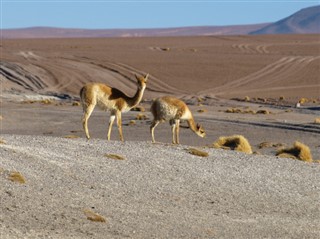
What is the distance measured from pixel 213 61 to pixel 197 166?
56513 mm

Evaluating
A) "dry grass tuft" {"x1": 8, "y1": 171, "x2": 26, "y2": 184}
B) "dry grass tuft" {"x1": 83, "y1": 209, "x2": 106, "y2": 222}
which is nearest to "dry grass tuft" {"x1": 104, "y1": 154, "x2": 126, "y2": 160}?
"dry grass tuft" {"x1": 8, "y1": 171, "x2": 26, "y2": 184}

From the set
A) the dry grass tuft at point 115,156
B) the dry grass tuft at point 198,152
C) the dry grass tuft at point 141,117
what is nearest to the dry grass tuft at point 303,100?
the dry grass tuft at point 141,117

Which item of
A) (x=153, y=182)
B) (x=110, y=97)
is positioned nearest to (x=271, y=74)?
(x=110, y=97)

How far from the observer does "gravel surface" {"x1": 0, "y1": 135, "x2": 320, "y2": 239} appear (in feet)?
43.0

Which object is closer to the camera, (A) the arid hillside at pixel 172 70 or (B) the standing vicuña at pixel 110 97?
(B) the standing vicuña at pixel 110 97

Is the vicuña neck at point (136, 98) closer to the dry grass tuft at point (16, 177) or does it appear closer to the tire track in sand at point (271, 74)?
the dry grass tuft at point (16, 177)

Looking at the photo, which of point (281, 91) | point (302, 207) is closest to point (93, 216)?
point (302, 207)

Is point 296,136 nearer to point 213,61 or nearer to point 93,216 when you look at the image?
point 93,216

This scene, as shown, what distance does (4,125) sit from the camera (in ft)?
120

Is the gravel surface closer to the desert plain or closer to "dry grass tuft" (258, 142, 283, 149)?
the desert plain

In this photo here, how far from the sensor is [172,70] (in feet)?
229

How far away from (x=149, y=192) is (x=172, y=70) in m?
54.0

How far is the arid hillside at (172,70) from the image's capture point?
59219 millimetres

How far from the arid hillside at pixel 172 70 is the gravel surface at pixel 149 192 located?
35.9 m
